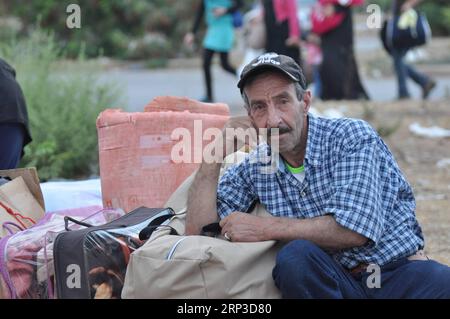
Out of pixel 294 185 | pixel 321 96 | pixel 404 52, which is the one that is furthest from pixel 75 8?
pixel 404 52

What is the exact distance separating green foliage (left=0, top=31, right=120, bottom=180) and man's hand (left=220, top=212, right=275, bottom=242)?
3163mm

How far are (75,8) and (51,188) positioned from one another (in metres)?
1.58

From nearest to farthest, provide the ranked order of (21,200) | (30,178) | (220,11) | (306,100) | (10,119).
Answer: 1. (306,100)
2. (21,200)
3. (30,178)
4. (10,119)
5. (220,11)

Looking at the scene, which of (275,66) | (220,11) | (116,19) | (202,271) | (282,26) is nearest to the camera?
(202,271)

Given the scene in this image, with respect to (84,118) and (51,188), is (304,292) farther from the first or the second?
(84,118)

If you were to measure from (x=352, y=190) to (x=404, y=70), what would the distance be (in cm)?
769

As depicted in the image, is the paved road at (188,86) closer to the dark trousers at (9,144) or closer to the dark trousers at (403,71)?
the dark trousers at (403,71)

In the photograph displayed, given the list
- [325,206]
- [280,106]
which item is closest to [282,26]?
[280,106]

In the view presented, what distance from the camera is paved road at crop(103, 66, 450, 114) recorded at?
12.0 meters

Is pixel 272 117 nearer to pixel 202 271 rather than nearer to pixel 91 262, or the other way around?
pixel 202 271

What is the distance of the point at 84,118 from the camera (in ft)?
22.8

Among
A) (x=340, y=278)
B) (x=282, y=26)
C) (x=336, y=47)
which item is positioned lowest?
(x=340, y=278)

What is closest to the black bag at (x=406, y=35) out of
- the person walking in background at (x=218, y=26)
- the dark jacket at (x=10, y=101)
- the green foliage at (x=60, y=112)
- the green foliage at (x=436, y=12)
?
the person walking in background at (x=218, y=26)

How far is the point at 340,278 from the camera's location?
3.13 metres
